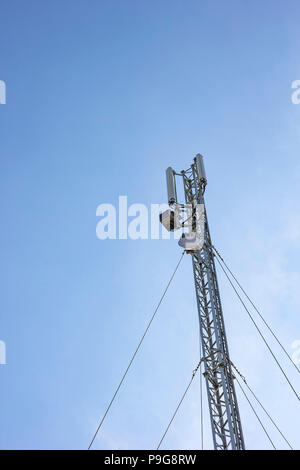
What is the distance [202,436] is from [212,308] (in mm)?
5050

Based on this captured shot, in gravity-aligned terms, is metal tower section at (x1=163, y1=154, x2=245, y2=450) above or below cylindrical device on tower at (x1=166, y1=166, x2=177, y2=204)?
below

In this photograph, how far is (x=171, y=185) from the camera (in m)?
18.7

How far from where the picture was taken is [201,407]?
17812 mm

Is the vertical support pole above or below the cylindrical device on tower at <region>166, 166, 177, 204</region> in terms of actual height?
below

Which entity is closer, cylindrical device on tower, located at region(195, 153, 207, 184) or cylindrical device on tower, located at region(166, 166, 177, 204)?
cylindrical device on tower, located at region(166, 166, 177, 204)

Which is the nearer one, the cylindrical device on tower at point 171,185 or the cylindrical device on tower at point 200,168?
the cylindrical device on tower at point 171,185

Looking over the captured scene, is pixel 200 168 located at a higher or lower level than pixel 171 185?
higher

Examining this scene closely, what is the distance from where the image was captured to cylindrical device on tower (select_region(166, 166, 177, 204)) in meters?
18.4

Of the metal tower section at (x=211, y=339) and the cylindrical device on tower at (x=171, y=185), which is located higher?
the cylindrical device on tower at (x=171, y=185)

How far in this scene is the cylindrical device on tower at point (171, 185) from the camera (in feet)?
60.2

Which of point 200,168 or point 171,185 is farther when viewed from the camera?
point 200,168
